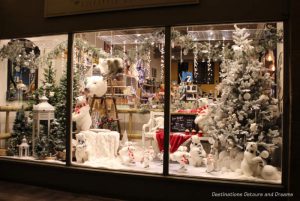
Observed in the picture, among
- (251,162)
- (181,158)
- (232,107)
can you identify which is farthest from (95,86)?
(251,162)

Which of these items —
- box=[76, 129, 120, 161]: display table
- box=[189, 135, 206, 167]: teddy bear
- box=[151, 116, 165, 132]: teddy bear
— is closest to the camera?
box=[189, 135, 206, 167]: teddy bear

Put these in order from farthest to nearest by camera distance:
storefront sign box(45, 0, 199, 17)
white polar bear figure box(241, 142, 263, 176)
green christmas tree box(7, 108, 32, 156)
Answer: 1. green christmas tree box(7, 108, 32, 156)
2. storefront sign box(45, 0, 199, 17)
3. white polar bear figure box(241, 142, 263, 176)

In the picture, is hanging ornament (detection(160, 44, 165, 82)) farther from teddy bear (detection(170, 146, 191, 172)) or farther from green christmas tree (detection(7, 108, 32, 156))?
green christmas tree (detection(7, 108, 32, 156))

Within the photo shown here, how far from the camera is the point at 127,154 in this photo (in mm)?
4117

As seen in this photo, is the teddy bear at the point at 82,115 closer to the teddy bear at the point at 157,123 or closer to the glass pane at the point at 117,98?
the glass pane at the point at 117,98

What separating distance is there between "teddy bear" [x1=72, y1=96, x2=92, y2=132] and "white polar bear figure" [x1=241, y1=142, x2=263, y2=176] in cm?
222

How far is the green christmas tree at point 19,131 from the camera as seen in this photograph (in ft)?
15.5

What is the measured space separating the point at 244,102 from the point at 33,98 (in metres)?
3.18

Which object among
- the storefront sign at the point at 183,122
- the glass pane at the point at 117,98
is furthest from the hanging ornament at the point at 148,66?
the storefront sign at the point at 183,122

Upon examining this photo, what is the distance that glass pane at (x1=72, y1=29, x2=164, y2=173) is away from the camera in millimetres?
4133

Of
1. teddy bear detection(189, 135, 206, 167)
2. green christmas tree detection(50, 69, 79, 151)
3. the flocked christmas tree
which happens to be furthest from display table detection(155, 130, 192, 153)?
green christmas tree detection(50, 69, 79, 151)

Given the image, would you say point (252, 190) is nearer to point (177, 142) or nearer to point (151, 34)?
point (177, 142)

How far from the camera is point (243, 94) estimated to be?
3818 millimetres

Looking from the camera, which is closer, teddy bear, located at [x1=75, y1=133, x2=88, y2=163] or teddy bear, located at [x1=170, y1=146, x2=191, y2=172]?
teddy bear, located at [x1=170, y1=146, x2=191, y2=172]
